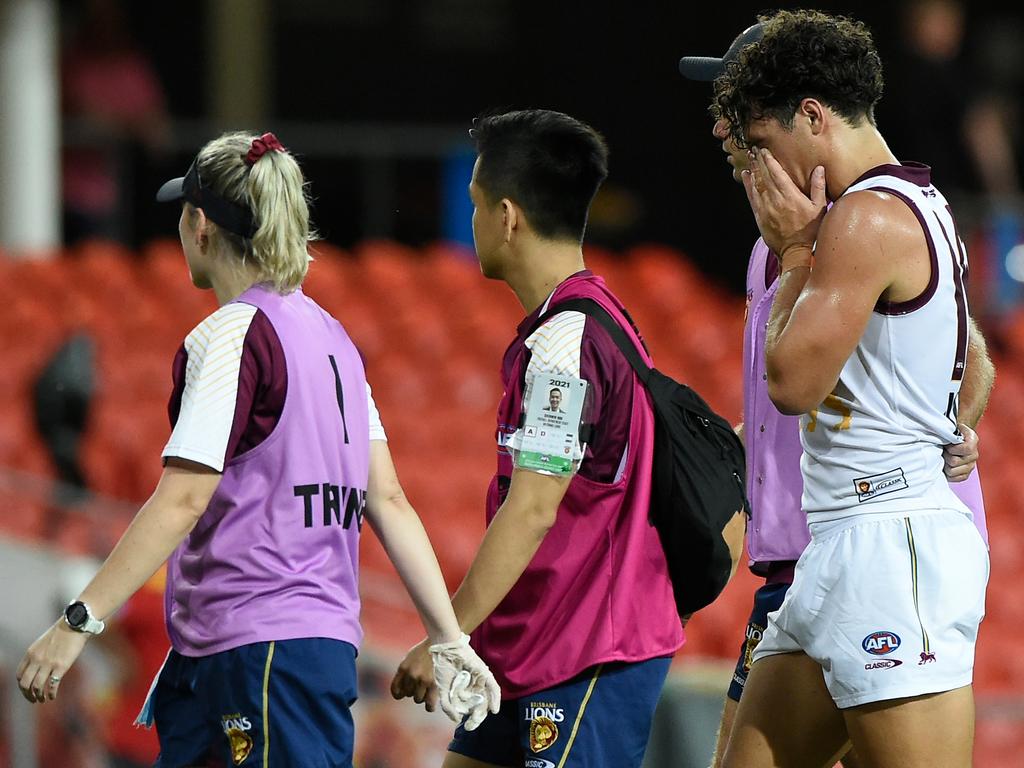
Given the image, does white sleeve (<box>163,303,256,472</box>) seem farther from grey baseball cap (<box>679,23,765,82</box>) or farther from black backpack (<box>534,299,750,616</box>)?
grey baseball cap (<box>679,23,765,82</box>)

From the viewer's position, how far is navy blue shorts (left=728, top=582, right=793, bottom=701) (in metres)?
3.44

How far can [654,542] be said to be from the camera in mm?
3330

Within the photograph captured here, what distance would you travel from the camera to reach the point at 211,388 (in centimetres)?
309

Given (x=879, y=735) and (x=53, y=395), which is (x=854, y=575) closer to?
(x=879, y=735)

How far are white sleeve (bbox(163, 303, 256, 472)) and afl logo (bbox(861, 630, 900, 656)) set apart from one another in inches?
45.1

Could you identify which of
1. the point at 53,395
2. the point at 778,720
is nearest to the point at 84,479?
the point at 53,395

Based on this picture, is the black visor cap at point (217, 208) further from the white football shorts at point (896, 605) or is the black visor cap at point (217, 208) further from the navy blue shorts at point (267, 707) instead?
the white football shorts at point (896, 605)

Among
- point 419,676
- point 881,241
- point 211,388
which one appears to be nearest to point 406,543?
point 419,676

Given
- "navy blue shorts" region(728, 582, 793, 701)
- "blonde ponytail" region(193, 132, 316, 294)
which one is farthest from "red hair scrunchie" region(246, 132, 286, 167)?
"navy blue shorts" region(728, 582, 793, 701)

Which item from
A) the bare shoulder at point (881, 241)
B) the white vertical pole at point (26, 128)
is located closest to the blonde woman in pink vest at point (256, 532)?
the bare shoulder at point (881, 241)

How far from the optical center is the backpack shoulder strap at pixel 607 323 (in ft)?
10.7

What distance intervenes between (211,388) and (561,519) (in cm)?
70

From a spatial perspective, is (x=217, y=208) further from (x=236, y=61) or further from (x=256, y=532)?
(x=236, y=61)

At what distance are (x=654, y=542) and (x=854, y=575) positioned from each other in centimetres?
49
